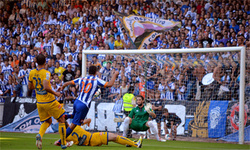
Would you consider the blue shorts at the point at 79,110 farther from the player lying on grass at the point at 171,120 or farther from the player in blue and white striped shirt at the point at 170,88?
the player in blue and white striped shirt at the point at 170,88

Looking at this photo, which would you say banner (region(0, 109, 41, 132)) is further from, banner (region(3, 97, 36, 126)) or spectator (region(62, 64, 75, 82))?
spectator (region(62, 64, 75, 82))

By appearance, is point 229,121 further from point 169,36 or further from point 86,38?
point 86,38

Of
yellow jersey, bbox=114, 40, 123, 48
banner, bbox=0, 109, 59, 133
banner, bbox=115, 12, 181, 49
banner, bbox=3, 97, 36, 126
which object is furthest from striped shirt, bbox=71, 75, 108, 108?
yellow jersey, bbox=114, 40, 123, 48

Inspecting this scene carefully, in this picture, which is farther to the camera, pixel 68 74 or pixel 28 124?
pixel 68 74

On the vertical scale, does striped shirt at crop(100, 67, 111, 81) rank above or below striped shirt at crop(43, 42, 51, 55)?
below

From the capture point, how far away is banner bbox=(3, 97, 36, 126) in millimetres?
15694

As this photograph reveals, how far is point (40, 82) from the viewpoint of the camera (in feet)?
28.6

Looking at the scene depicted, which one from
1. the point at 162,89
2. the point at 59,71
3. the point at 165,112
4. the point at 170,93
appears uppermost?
the point at 59,71

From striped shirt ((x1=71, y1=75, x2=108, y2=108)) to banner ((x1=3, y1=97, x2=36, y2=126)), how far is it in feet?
22.9

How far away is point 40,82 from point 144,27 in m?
7.78

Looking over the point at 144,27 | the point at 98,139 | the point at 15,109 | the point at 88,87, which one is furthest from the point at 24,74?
the point at 98,139

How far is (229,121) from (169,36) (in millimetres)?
5623

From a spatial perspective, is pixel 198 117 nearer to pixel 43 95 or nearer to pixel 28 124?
pixel 43 95

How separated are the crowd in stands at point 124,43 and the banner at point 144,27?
0.95 meters
